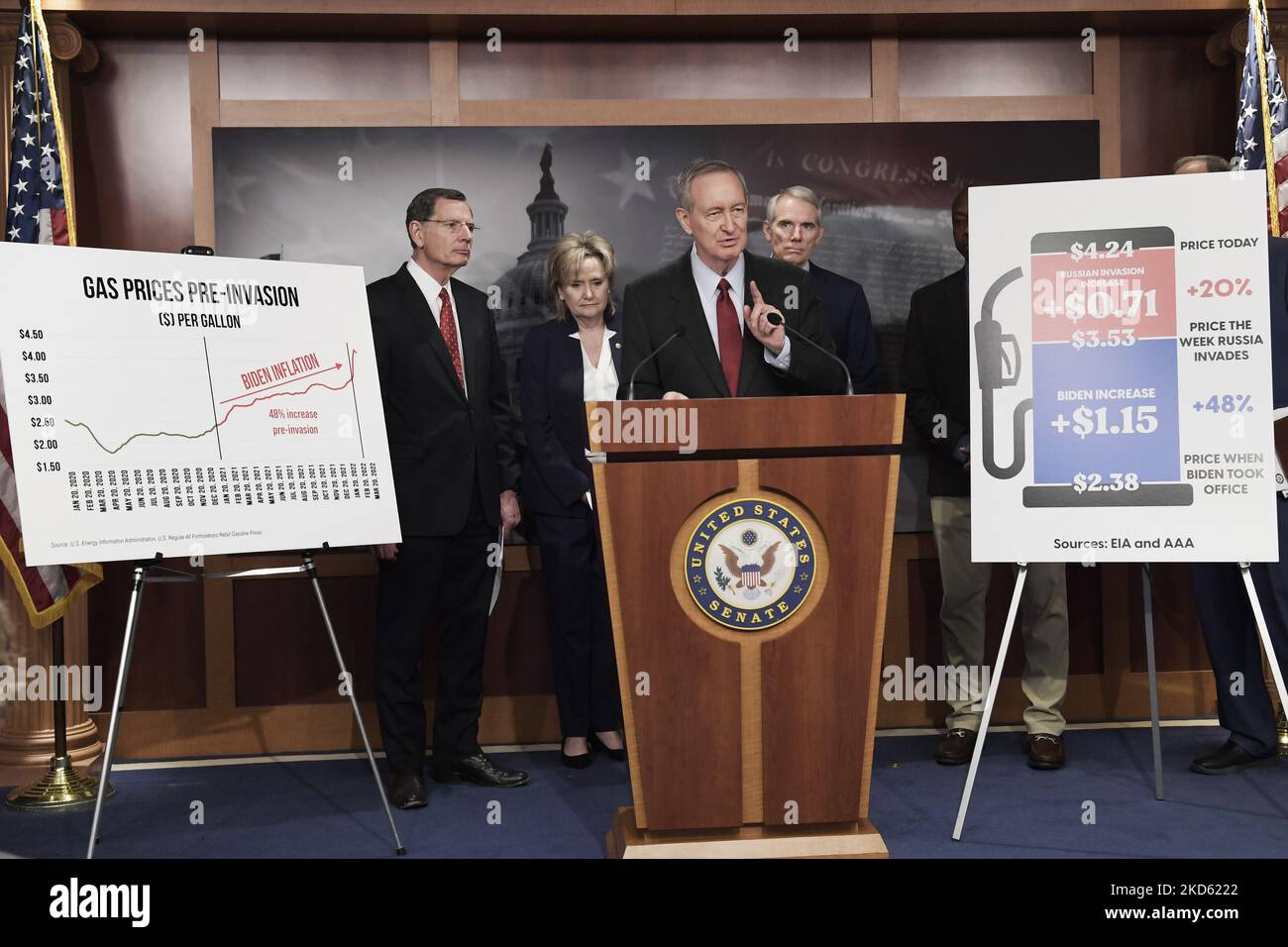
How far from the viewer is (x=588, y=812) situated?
3385 millimetres

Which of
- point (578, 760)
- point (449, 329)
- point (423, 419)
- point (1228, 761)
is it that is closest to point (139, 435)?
point (423, 419)

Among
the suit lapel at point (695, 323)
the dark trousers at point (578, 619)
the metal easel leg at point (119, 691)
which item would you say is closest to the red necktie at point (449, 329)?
the dark trousers at point (578, 619)

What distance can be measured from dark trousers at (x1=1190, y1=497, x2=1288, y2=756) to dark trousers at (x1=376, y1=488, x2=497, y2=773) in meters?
2.31

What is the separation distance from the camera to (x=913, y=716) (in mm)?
4391

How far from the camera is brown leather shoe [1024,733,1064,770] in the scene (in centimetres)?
374

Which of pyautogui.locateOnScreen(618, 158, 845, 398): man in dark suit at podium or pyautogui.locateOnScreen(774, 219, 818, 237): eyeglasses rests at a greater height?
pyautogui.locateOnScreen(774, 219, 818, 237): eyeglasses

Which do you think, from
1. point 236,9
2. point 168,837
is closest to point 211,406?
point 168,837

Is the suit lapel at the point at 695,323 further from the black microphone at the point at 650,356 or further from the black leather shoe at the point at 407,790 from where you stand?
the black leather shoe at the point at 407,790

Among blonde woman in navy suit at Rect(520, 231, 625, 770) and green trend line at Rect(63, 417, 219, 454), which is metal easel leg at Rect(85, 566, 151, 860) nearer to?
green trend line at Rect(63, 417, 219, 454)

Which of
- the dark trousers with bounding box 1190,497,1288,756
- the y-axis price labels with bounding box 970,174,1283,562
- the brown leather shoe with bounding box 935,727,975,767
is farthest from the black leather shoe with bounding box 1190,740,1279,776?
the y-axis price labels with bounding box 970,174,1283,562

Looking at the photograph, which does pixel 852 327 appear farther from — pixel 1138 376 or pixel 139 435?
pixel 139 435

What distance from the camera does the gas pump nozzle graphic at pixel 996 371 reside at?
9.78ft
